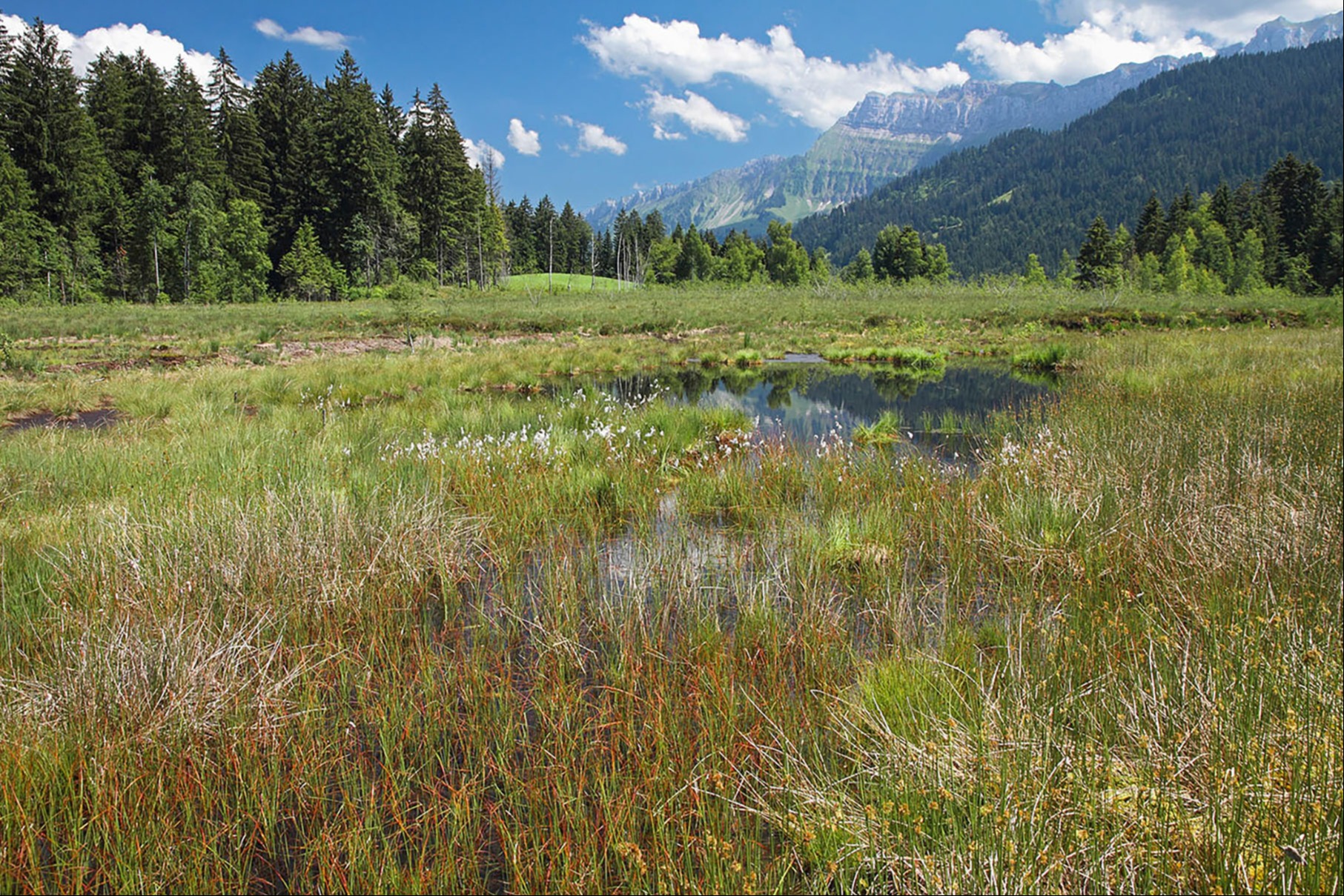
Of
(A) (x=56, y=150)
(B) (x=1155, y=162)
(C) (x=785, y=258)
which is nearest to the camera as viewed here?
(A) (x=56, y=150)

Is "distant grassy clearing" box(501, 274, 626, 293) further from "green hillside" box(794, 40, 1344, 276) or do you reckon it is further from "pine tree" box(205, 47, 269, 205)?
"green hillside" box(794, 40, 1344, 276)

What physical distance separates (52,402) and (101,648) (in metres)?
10.3

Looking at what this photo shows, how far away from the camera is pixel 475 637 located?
3457 millimetres

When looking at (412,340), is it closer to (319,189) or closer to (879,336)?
(879,336)

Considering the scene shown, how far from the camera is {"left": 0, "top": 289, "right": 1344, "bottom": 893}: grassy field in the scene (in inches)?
79.0

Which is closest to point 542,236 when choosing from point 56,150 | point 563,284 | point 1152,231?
point 563,284

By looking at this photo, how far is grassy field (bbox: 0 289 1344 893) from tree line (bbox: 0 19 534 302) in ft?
125

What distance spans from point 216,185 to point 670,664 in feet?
191

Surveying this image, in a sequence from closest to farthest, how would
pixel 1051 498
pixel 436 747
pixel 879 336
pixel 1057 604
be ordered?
pixel 436 747 → pixel 1057 604 → pixel 1051 498 → pixel 879 336

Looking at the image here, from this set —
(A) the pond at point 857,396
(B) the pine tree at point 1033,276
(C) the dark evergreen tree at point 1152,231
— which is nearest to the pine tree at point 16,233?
(A) the pond at point 857,396

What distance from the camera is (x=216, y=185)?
153ft

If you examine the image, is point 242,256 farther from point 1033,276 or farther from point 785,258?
point 1033,276

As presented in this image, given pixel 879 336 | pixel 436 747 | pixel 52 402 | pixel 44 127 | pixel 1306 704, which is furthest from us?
pixel 44 127

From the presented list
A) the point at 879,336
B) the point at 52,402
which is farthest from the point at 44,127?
the point at 879,336
